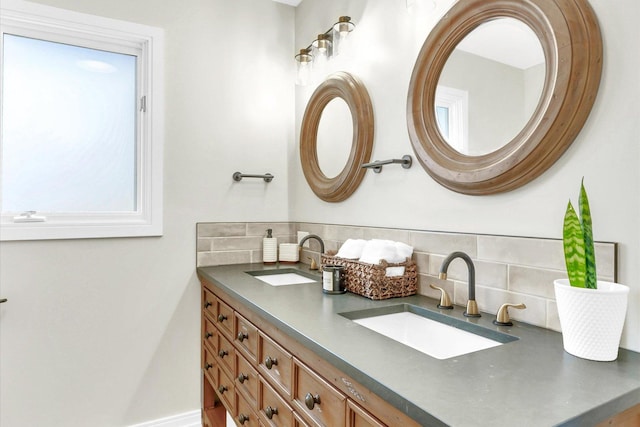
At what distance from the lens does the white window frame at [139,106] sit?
1918 millimetres

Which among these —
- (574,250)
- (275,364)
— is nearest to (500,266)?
(574,250)

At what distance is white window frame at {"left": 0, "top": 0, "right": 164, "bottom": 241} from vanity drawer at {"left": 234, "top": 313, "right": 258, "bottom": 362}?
0.87 metres

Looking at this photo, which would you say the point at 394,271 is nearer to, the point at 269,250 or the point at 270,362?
the point at 270,362

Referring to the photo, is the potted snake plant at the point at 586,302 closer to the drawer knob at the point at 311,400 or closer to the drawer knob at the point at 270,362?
the drawer knob at the point at 311,400

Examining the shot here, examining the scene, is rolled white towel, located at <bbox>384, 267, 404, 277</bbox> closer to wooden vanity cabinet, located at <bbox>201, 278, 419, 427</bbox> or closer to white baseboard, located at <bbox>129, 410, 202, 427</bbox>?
wooden vanity cabinet, located at <bbox>201, 278, 419, 427</bbox>

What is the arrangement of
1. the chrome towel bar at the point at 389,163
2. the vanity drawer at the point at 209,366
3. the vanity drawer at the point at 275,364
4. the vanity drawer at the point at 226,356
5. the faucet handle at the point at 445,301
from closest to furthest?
the vanity drawer at the point at 275,364 < the faucet handle at the point at 445,301 < the chrome towel bar at the point at 389,163 < the vanity drawer at the point at 226,356 < the vanity drawer at the point at 209,366

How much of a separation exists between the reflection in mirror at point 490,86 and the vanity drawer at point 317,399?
877 mm

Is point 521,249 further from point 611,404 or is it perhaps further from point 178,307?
point 178,307

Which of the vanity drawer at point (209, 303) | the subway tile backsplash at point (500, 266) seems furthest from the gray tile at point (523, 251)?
the vanity drawer at point (209, 303)

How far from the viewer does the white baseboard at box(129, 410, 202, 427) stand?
7.13 ft

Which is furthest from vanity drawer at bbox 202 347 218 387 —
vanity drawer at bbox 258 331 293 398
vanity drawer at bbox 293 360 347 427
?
vanity drawer at bbox 293 360 347 427

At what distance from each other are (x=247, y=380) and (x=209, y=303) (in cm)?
70

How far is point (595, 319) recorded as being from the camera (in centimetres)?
85

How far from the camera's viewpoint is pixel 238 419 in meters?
1.60
